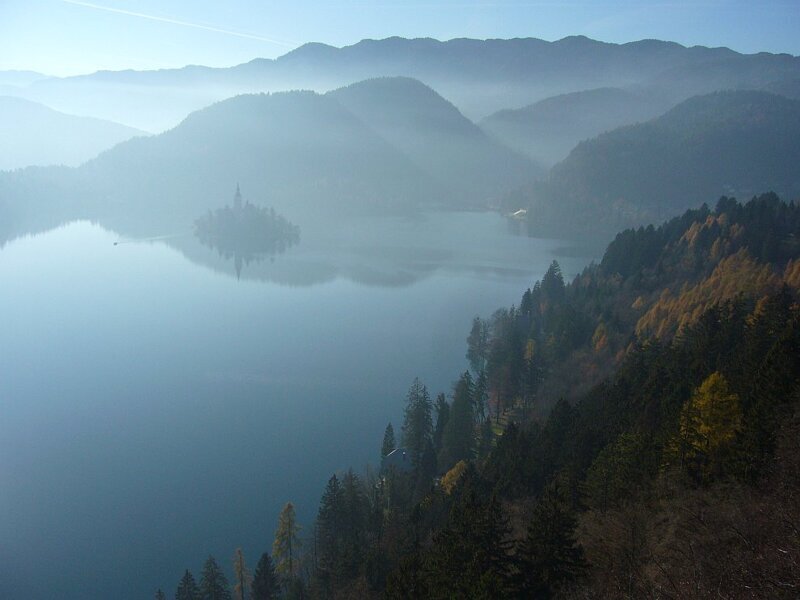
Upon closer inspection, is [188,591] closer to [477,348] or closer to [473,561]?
[473,561]

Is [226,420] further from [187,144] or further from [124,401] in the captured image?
[187,144]

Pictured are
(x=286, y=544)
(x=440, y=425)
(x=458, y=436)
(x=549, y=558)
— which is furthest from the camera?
(x=440, y=425)

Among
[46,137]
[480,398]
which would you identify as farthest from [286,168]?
[480,398]

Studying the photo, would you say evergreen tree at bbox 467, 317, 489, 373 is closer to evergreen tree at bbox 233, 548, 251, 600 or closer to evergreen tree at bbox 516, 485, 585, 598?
evergreen tree at bbox 233, 548, 251, 600

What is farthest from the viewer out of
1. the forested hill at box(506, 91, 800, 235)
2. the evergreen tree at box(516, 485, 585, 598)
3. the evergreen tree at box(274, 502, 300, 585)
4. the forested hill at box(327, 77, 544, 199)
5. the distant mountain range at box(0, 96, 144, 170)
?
the distant mountain range at box(0, 96, 144, 170)

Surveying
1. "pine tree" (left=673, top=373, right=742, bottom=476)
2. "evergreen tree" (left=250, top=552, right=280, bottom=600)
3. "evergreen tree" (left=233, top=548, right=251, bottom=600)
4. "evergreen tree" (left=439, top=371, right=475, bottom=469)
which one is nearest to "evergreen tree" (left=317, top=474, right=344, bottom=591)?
"evergreen tree" (left=250, top=552, right=280, bottom=600)

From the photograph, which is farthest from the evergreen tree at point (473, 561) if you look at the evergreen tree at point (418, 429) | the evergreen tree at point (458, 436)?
the evergreen tree at point (418, 429)

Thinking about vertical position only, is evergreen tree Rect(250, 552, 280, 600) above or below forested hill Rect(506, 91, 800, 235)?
below

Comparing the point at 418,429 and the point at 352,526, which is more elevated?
the point at 418,429
